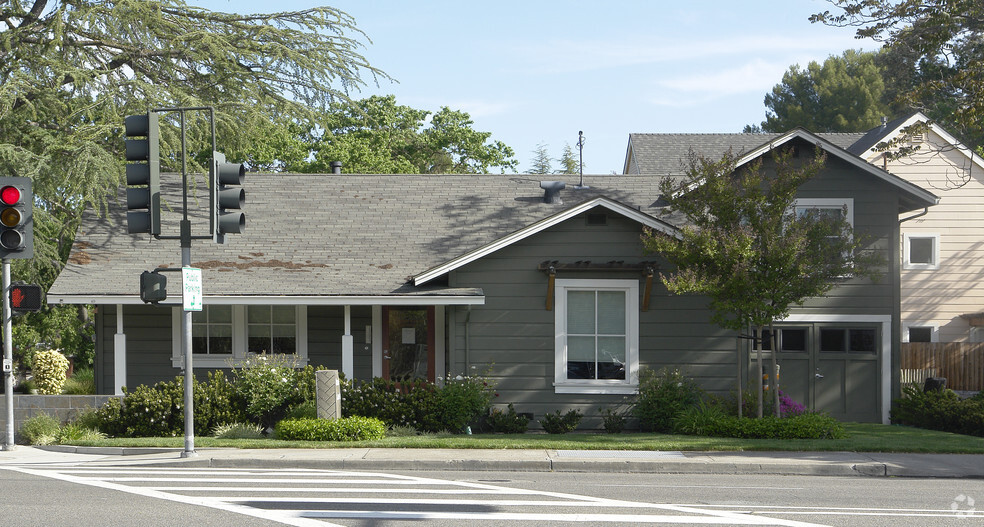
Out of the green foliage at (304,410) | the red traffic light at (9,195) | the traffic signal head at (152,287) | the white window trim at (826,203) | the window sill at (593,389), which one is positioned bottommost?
the green foliage at (304,410)

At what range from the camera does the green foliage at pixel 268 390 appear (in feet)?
54.5

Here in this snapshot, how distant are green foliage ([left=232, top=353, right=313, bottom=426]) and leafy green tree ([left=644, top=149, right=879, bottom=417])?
6934mm

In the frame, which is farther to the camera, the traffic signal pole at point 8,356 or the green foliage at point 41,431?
the green foliage at point 41,431

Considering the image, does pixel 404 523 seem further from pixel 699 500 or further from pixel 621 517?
pixel 699 500

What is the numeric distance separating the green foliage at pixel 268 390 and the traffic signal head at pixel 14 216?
161 inches

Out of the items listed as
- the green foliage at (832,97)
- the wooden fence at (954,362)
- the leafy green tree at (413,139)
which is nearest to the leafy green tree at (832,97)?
the green foliage at (832,97)

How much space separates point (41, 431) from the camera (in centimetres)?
1616

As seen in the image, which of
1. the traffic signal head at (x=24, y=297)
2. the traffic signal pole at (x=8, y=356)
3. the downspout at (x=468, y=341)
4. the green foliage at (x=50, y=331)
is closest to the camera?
the traffic signal head at (x=24, y=297)

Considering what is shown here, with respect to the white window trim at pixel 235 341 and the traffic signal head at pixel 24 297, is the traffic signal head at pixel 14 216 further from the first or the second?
the white window trim at pixel 235 341

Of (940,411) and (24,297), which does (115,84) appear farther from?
(940,411)

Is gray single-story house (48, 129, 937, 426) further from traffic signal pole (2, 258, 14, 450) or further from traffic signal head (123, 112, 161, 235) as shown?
traffic signal head (123, 112, 161, 235)

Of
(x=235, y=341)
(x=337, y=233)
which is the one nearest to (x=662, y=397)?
(x=337, y=233)

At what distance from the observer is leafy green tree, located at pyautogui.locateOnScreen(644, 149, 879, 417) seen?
15.3 meters

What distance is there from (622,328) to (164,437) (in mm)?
8696
